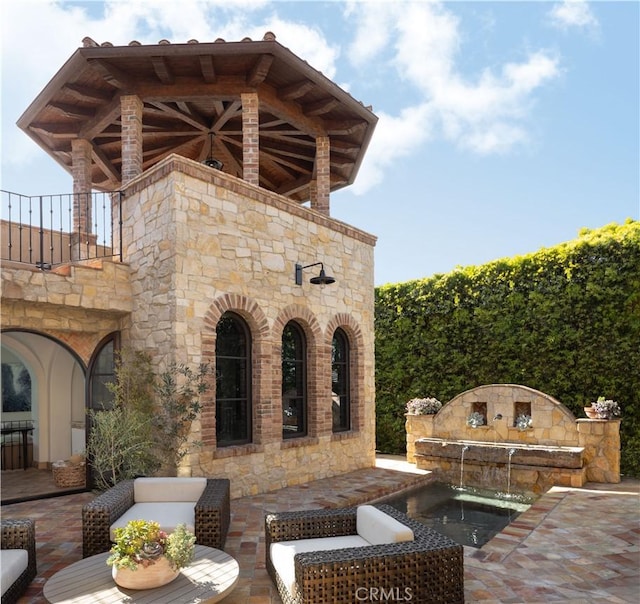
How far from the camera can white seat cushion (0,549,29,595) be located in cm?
367

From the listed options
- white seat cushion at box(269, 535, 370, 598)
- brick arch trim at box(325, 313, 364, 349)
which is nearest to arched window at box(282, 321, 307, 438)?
brick arch trim at box(325, 313, 364, 349)

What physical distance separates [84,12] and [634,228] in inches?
389

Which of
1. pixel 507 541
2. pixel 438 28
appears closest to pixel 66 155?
pixel 438 28

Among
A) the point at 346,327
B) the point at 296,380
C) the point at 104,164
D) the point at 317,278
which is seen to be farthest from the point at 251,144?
the point at 104,164

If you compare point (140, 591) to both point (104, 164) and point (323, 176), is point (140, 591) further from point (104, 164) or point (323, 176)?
point (104, 164)

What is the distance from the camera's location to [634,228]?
8.78m

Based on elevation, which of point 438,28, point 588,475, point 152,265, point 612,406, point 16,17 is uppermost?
point 438,28

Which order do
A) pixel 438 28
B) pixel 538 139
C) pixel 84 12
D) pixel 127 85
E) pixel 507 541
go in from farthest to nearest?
pixel 538 139, pixel 127 85, pixel 84 12, pixel 438 28, pixel 507 541

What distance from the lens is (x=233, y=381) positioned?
298 inches

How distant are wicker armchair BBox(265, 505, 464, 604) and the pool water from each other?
7.48 ft

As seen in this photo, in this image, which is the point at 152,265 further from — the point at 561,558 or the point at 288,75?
the point at 561,558

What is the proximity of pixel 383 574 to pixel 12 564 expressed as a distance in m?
2.92

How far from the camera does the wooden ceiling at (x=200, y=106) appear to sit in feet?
24.5

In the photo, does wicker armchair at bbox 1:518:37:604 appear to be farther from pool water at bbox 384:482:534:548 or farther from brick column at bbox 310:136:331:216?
brick column at bbox 310:136:331:216
